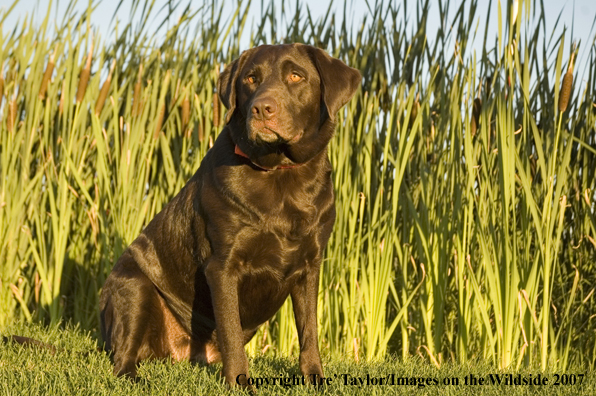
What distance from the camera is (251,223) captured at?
2938 millimetres

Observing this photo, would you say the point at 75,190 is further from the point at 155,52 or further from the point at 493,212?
the point at 493,212

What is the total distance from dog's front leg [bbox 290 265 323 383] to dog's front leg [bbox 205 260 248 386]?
327mm

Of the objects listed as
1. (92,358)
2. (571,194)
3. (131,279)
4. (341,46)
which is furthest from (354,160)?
(92,358)

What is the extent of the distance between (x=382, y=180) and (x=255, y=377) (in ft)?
4.76

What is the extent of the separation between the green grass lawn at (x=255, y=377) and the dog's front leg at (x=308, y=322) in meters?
0.08

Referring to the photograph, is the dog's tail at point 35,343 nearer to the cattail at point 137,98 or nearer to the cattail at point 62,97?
the cattail at point 137,98

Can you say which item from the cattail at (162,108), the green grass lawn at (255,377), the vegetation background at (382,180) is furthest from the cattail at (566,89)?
the cattail at (162,108)

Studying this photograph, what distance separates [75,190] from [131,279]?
165 cm

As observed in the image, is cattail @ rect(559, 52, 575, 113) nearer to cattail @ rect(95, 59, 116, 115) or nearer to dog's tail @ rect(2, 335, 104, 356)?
dog's tail @ rect(2, 335, 104, 356)

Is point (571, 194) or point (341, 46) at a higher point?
point (341, 46)

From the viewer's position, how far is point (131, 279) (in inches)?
131

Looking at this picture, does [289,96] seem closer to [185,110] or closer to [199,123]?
[199,123]

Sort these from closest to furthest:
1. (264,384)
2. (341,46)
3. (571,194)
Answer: (264,384) → (571,194) → (341,46)

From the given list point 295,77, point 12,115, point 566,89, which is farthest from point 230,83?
point 12,115
